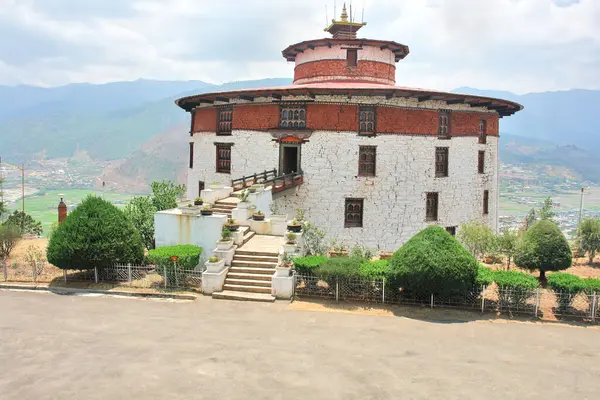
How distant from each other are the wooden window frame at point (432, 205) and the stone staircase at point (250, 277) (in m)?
12.1

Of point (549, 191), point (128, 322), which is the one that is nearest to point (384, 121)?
point (128, 322)

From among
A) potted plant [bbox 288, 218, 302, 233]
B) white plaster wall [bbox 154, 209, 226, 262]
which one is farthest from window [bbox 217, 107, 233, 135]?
potted plant [bbox 288, 218, 302, 233]

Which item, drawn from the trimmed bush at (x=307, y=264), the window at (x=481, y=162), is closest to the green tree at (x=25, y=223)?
the trimmed bush at (x=307, y=264)

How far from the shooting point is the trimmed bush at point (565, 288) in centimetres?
1538

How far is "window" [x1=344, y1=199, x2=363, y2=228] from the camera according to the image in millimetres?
26109

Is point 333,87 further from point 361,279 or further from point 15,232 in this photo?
point 15,232

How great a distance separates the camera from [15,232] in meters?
23.6

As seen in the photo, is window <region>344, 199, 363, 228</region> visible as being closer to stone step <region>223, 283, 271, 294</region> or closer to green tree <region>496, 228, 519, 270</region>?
green tree <region>496, 228, 519, 270</region>

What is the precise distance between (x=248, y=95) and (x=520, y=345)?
742 inches

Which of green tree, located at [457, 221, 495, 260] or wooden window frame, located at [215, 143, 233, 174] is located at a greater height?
wooden window frame, located at [215, 143, 233, 174]

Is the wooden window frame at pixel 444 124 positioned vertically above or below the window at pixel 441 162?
above

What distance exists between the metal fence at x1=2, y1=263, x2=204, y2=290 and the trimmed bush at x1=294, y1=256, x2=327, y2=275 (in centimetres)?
357

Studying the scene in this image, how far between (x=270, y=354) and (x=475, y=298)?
771 centimetres

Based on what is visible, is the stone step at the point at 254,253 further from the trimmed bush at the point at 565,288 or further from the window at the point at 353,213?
the trimmed bush at the point at 565,288
